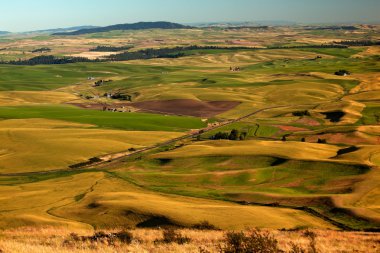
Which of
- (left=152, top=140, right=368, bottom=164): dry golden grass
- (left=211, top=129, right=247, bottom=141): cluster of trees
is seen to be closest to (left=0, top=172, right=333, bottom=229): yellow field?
(left=152, top=140, right=368, bottom=164): dry golden grass

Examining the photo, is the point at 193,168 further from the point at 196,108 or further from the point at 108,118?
the point at 196,108

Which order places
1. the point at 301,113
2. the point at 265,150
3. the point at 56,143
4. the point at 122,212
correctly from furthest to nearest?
the point at 301,113, the point at 56,143, the point at 265,150, the point at 122,212

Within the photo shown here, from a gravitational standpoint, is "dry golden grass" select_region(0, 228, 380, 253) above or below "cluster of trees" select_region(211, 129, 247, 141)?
above

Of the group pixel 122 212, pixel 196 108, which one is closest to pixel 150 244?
pixel 122 212

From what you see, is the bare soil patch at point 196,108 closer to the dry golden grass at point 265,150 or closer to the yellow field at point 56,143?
the yellow field at point 56,143

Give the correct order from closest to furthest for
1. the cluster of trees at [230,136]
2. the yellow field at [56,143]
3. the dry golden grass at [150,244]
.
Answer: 1. the dry golden grass at [150,244]
2. the yellow field at [56,143]
3. the cluster of trees at [230,136]

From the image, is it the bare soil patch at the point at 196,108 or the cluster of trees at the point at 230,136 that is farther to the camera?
the bare soil patch at the point at 196,108

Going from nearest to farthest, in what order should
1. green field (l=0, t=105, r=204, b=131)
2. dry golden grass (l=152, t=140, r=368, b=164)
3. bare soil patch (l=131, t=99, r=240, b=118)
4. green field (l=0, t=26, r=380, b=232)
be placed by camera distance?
green field (l=0, t=26, r=380, b=232)
dry golden grass (l=152, t=140, r=368, b=164)
green field (l=0, t=105, r=204, b=131)
bare soil patch (l=131, t=99, r=240, b=118)

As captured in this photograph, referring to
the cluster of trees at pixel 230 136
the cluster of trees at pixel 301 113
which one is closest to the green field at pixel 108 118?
the cluster of trees at pixel 230 136

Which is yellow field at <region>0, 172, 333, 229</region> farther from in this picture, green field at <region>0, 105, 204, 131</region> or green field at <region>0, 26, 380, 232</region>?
green field at <region>0, 105, 204, 131</region>

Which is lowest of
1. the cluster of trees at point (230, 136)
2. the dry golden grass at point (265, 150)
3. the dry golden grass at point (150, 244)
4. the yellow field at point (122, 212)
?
the cluster of trees at point (230, 136)

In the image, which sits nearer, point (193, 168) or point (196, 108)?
point (193, 168)

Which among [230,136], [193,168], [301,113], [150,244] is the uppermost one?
[150,244]

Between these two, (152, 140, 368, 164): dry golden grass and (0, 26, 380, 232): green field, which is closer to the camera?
(0, 26, 380, 232): green field
